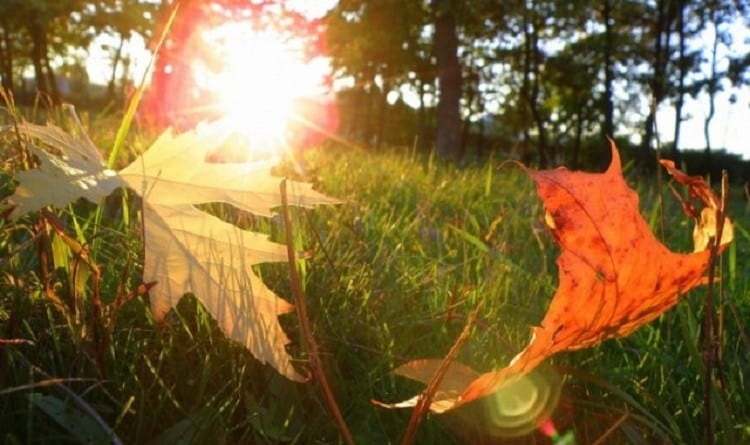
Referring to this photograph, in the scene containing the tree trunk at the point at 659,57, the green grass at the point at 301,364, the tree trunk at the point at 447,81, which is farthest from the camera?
the tree trunk at the point at 659,57

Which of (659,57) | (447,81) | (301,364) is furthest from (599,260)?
(659,57)

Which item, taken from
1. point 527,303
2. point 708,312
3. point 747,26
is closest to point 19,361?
point 708,312

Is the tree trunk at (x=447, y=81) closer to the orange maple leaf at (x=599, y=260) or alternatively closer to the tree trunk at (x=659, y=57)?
the tree trunk at (x=659, y=57)

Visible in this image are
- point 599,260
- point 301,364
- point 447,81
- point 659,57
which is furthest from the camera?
point 659,57

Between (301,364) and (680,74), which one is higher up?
(680,74)

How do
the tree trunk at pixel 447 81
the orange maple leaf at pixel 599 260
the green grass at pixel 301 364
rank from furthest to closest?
1. the tree trunk at pixel 447 81
2. the green grass at pixel 301 364
3. the orange maple leaf at pixel 599 260

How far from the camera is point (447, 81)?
17.0 metres

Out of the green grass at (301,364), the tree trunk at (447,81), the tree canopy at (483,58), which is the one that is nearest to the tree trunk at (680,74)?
the tree canopy at (483,58)

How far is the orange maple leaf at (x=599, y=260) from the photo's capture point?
0.74m

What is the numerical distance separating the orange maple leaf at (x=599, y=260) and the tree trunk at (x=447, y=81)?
637 inches

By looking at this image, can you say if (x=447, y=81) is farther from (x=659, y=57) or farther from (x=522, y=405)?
(x=522, y=405)

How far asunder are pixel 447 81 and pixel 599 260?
16614 mm

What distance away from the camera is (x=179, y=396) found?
3.80ft

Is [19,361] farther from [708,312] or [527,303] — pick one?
[527,303]
